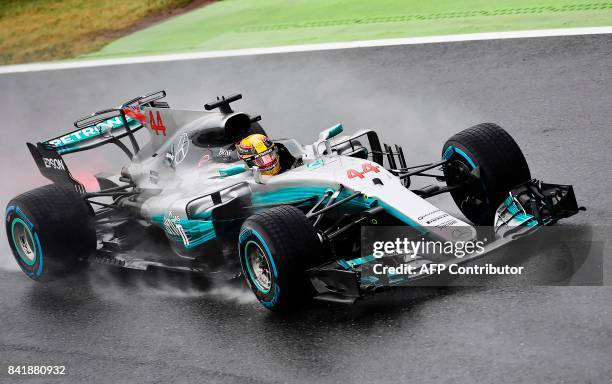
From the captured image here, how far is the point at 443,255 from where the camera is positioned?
727cm

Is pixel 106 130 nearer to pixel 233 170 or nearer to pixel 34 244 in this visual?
pixel 34 244

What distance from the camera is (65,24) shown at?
20.3 meters

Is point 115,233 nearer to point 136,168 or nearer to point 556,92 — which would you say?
point 136,168

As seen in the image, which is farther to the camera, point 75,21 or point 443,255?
point 75,21

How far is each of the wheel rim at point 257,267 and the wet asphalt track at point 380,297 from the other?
0.26 m

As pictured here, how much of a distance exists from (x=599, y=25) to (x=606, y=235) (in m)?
6.09

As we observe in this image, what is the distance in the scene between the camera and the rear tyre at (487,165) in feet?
26.4

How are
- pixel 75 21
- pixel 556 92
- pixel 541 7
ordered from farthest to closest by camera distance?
pixel 75 21
pixel 541 7
pixel 556 92

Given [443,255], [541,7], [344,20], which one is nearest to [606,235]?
[443,255]

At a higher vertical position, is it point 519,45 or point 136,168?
point 136,168

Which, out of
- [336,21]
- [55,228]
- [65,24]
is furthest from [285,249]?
[65,24]

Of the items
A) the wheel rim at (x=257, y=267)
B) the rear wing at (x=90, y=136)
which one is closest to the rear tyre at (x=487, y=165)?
the wheel rim at (x=257, y=267)

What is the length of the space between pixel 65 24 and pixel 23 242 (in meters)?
11.8

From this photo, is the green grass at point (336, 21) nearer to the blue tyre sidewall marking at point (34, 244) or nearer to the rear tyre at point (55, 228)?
the rear tyre at point (55, 228)
